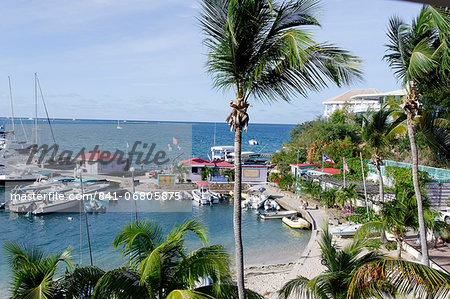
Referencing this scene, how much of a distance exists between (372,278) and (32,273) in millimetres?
4104

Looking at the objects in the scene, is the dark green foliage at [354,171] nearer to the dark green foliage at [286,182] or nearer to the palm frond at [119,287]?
the dark green foliage at [286,182]

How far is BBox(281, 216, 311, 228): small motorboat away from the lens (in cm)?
1962

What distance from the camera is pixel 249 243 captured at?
703 inches

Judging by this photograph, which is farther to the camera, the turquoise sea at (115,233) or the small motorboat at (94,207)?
the small motorboat at (94,207)

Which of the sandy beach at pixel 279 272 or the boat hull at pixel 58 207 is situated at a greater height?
the sandy beach at pixel 279 272

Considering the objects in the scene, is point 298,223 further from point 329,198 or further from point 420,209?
point 420,209

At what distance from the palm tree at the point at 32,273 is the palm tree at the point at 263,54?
2334 mm

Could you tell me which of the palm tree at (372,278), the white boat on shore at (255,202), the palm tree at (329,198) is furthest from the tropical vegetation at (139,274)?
the white boat on shore at (255,202)

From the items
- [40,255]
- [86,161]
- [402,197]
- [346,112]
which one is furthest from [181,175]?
[40,255]

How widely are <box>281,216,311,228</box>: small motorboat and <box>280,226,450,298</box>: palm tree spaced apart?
14.6 m

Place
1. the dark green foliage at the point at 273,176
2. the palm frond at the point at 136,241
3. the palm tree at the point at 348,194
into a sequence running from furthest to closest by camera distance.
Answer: the dark green foliage at the point at 273,176
the palm tree at the point at 348,194
the palm frond at the point at 136,241

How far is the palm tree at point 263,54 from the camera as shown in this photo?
11.6ft

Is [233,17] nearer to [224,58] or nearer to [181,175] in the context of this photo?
[224,58]

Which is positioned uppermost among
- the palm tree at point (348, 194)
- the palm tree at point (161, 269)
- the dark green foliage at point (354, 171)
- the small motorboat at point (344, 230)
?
the palm tree at point (161, 269)
